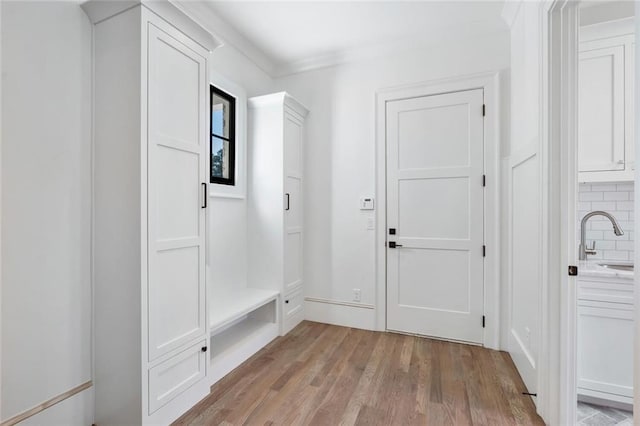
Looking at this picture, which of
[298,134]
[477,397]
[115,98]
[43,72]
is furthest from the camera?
[298,134]

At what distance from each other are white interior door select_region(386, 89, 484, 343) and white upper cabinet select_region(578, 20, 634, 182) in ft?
2.20

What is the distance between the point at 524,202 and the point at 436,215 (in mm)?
798

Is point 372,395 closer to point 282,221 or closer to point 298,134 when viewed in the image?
point 282,221

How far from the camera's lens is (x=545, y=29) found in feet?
5.28

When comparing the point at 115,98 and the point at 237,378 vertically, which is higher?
the point at 115,98

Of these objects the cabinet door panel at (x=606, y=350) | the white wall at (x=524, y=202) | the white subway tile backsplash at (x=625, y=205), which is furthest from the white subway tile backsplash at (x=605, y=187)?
the cabinet door panel at (x=606, y=350)

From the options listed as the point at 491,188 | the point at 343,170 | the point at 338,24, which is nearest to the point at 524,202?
the point at 491,188

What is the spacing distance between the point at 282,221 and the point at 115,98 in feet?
5.12

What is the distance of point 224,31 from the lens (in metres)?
2.55

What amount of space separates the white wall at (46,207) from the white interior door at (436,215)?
232 centimetres

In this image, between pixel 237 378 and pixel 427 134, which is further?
pixel 427 134

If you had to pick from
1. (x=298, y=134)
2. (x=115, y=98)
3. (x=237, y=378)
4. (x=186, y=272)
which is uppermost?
(x=298, y=134)

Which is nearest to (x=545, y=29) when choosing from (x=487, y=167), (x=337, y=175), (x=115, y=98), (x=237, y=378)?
(x=487, y=167)

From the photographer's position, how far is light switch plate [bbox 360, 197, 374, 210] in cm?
294
